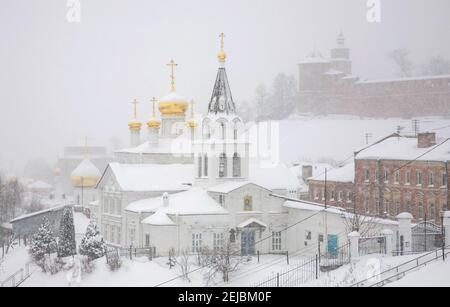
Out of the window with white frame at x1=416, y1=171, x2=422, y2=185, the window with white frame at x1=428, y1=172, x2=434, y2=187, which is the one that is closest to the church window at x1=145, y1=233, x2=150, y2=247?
the window with white frame at x1=416, y1=171, x2=422, y2=185

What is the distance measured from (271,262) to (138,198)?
4898 millimetres

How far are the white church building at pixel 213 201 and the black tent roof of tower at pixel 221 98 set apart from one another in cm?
3

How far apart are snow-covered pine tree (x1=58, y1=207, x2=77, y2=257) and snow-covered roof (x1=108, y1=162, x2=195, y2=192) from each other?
6.31ft

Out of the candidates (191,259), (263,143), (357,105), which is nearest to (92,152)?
(263,143)

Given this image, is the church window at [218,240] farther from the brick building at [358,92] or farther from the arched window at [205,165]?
the brick building at [358,92]

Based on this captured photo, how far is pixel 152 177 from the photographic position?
2444 cm

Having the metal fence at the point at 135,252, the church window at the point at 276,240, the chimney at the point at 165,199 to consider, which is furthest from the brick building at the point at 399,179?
the metal fence at the point at 135,252

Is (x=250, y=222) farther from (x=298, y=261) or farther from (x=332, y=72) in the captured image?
(x=332, y=72)

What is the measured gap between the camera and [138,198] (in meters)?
23.9

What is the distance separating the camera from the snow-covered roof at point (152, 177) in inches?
947

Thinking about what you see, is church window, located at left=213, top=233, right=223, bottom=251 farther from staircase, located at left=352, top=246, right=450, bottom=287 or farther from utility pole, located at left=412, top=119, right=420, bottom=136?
utility pole, located at left=412, top=119, right=420, bottom=136

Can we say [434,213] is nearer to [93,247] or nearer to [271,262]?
[271,262]

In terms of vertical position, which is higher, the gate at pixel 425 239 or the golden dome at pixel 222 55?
the golden dome at pixel 222 55

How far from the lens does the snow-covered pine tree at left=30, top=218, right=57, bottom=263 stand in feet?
68.0
